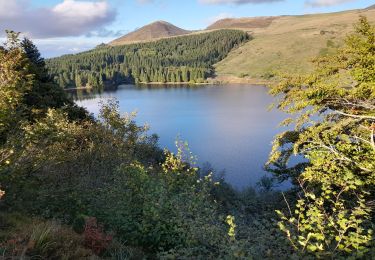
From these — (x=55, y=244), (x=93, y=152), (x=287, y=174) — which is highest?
(x=55, y=244)

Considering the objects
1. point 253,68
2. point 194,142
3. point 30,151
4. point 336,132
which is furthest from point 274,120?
point 253,68

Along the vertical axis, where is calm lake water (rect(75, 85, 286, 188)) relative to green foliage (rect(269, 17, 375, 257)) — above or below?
below

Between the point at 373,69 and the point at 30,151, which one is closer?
the point at 30,151

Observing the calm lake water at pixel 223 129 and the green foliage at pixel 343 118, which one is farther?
the calm lake water at pixel 223 129

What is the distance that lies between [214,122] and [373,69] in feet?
183

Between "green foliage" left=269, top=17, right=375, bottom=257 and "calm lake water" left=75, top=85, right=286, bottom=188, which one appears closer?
"green foliage" left=269, top=17, right=375, bottom=257

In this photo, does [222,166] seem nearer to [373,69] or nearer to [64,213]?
[373,69]

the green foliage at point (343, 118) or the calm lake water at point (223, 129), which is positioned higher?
the green foliage at point (343, 118)

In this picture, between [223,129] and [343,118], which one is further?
[223,129]

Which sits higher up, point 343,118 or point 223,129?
point 343,118

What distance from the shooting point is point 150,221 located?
952 cm

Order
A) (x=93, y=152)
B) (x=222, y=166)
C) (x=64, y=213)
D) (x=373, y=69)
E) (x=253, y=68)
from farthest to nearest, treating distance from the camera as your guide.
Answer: (x=253, y=68)
(x=222, y=166)
(x=93, y=152)
(x=373, y=69)
(x=64, y=213)

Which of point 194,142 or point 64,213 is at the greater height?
point 64,213

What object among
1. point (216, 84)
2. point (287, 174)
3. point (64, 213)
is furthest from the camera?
point (216, 84)
